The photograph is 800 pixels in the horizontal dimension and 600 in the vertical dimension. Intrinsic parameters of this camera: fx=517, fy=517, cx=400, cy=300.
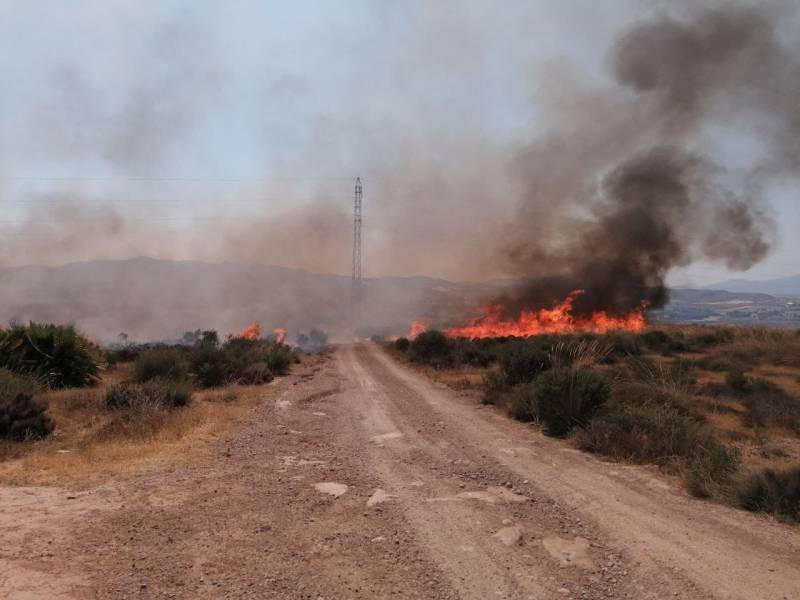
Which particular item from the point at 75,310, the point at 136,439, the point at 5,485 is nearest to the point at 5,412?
the point at 136,439

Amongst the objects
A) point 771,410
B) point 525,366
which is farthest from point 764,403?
point 525,366

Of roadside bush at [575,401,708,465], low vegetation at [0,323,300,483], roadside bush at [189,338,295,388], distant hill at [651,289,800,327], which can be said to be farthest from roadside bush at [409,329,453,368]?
distant hill at [651,289,800,327]

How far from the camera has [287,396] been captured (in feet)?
51.9

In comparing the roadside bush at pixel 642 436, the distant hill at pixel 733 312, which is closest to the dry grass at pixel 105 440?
the roadside bush at pixel 642 436

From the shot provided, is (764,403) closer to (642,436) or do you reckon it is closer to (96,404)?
(642,436)

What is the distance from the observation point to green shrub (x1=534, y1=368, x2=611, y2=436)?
10727mm

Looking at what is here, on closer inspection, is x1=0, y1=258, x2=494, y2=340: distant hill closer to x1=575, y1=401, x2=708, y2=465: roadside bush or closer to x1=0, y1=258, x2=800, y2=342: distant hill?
x1=0, y1=258, x2=800, y2=342: distant hill

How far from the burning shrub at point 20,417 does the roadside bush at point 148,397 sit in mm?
1602

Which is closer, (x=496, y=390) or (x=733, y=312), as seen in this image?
(x=496, y=390)

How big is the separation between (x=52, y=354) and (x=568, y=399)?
15958 mm

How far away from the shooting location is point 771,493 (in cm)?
622

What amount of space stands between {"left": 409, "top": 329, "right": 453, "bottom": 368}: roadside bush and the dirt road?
16.7m

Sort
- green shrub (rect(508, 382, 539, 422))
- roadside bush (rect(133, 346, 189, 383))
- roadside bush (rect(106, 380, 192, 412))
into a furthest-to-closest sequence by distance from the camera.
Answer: roadside bush (rect(133, 346, 189, 383)) → green shrub (rect(508, 382, 539, 422)) → roadside bush (rect(106, 380, 192, 412))

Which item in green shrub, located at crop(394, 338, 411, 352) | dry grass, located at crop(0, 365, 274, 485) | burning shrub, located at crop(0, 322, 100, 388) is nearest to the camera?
dry grass, located at crop(0, 365, 274, 485)
